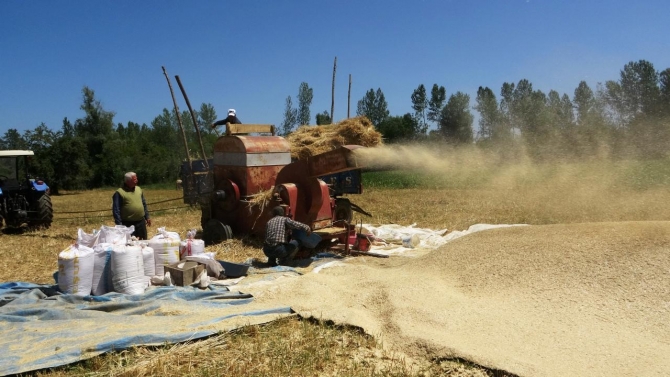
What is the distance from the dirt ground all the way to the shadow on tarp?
0.47m

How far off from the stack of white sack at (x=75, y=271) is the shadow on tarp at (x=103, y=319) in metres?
0.15

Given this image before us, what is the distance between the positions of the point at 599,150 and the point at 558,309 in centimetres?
847

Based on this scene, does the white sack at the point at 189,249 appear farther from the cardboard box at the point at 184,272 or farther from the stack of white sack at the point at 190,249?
the cardboard box at the point at 184,272

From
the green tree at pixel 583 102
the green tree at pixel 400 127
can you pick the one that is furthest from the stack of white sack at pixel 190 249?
the green tree at pixel 400 127

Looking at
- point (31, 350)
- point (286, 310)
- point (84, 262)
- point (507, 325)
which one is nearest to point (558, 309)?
point (507, 325)

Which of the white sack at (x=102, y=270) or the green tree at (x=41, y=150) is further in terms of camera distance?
the green tree at (x=41, y=150)

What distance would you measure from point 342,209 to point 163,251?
3.96 meters

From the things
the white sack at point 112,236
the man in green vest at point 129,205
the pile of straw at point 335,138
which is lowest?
the white sack at point 112,236

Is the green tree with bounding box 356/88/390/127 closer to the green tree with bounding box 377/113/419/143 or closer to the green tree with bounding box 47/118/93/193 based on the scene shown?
the green tree with bounding box 377/113/419/143

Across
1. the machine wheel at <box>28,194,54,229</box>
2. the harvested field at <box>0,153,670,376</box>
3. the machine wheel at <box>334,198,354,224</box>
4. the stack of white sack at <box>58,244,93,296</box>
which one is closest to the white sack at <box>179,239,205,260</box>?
the harvested field at <box>0,153,670,376</box>

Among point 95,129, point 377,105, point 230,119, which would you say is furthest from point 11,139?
point 230,119

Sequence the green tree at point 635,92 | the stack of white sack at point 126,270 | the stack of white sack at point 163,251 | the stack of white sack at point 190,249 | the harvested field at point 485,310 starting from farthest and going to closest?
the green tree at point 635,92 → the stack of white sack at point 190,249 → the stack of white sack at point 163,251 → the stack of white sack at point 126,270 → the harvested field at point 485,310

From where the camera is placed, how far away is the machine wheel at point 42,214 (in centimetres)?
1148

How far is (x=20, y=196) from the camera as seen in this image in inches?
451
